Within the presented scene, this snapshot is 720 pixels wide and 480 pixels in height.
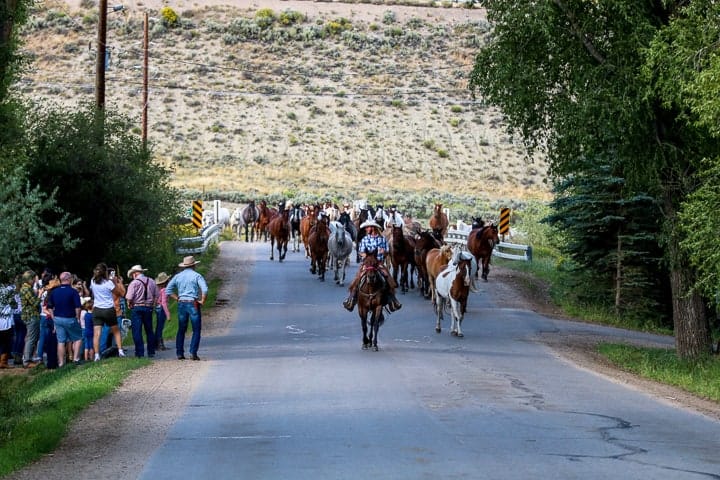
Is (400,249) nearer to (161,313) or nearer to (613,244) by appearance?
(613,244)

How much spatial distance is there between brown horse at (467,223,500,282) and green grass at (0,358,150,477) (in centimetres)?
1536

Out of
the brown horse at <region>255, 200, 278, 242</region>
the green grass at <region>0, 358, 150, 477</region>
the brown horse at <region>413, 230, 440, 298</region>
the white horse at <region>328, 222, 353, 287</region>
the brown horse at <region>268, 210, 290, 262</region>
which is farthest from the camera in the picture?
the brown horse at <region>255, 200, 278, 242</region>

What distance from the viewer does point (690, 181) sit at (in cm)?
2267

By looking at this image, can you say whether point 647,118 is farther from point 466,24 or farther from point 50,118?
point 466,24

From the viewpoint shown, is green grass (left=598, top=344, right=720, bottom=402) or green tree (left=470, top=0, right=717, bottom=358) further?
green tree (left=470, top=0, right=717, bottom=358)

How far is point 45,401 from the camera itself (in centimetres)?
1691

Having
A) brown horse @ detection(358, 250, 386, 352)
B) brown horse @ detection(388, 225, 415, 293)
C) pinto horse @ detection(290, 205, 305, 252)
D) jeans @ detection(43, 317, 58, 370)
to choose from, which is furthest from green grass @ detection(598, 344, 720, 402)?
pinto horse @ detection(290, 205, 305, 252)

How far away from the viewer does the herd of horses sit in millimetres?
22844

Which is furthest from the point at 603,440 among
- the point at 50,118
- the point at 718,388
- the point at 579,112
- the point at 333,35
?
the point at 333,35

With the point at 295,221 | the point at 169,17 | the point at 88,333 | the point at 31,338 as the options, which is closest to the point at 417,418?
the point at 88,333

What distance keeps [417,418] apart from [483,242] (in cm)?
2135

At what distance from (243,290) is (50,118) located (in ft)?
23.9

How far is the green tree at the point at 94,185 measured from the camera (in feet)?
106

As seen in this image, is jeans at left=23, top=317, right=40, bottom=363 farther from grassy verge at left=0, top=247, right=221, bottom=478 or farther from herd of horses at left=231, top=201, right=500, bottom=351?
herd of horses at left=231, top=201, right=500, bottom=351
